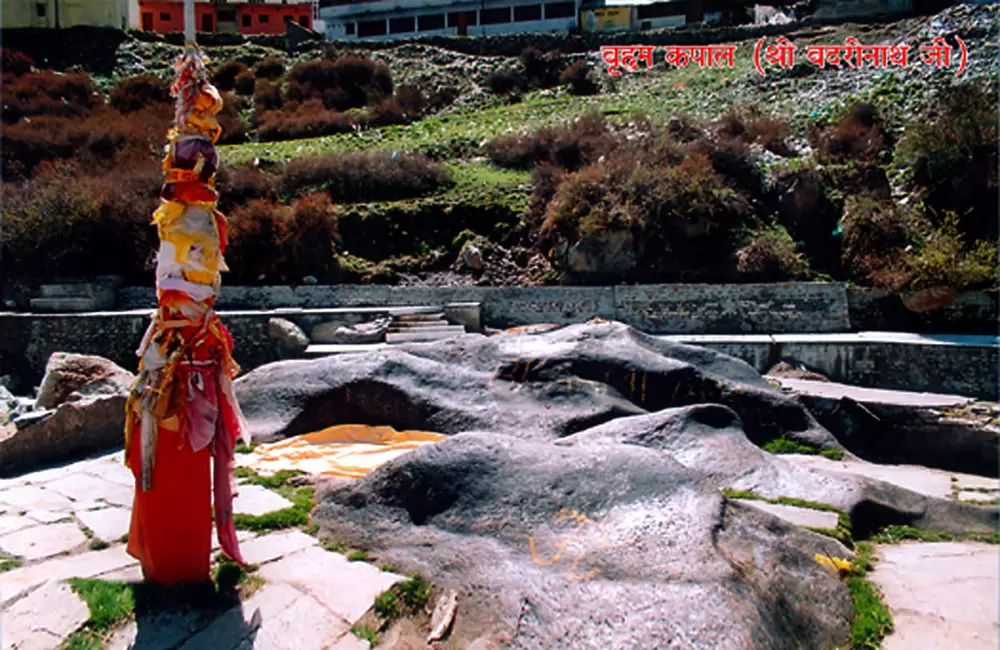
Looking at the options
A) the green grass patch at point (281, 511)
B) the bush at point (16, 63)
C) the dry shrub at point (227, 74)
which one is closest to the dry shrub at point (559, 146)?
the green grass patch at point (281, 511)

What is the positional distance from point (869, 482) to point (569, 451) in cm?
222

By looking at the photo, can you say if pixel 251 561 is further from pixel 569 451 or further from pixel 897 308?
pixel 897 308

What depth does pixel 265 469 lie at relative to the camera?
17.7 ft

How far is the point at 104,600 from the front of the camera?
10.4ft

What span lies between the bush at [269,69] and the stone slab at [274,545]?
2958cm

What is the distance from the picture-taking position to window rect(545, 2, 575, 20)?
126 feet

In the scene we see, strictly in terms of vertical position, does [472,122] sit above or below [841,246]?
above

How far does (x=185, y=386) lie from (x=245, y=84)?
29.2m

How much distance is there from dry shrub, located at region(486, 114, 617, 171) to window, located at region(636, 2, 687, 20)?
2312 centimetres

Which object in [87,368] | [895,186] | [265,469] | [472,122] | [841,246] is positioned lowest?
[265,469]

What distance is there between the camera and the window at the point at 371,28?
40.8 m

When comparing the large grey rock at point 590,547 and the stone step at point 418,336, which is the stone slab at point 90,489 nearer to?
the large grey rock at point 590,547

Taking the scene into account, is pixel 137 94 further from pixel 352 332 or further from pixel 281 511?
pixel 281 511

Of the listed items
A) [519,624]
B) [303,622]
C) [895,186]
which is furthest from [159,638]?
[895,186]
